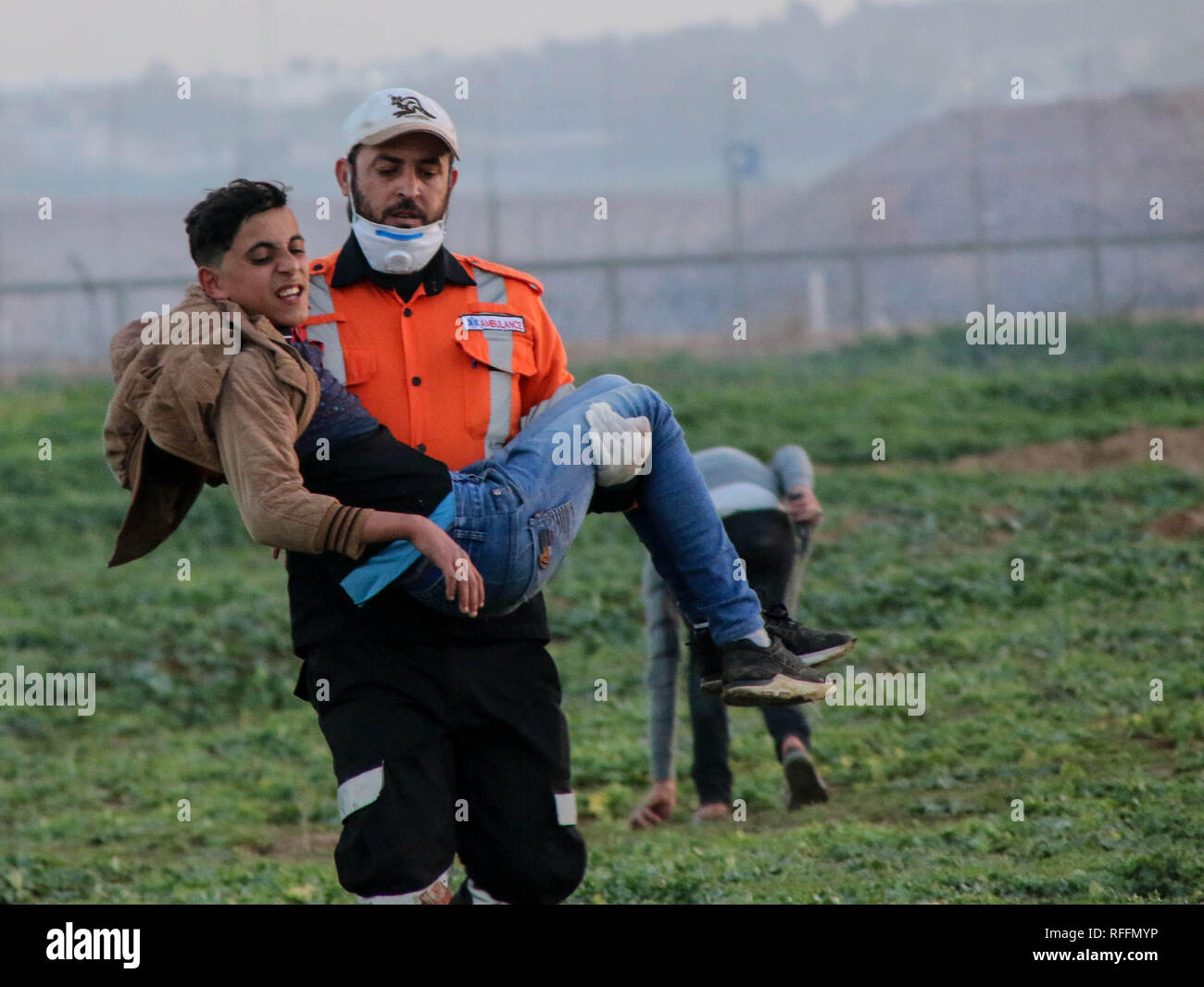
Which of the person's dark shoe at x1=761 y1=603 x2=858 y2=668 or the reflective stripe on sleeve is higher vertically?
the person's dark shoe at x1=761 y1=603 x2=858 y2=668

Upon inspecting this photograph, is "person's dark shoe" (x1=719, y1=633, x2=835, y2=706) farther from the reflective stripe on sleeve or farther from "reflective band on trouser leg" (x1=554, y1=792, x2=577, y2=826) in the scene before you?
the reflective stripe on sleeve

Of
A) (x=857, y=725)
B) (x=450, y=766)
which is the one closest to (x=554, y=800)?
(x=450, y=766)

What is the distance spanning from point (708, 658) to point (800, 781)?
2975 millimetres

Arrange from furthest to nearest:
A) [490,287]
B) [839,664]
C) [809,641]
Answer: [839,664] < [809,641] < [490,287]

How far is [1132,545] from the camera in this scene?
39.6ft

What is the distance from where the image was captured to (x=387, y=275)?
189 inches

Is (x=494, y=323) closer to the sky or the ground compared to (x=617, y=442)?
closer to the sky

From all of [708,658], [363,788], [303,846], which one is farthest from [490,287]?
[303,846]

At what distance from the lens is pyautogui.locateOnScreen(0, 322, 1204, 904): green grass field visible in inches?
265

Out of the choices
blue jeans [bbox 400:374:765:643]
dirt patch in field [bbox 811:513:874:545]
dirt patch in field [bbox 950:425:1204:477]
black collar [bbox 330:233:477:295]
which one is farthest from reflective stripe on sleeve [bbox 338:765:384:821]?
dirt patch in field [bbox 950:425:1204:477]

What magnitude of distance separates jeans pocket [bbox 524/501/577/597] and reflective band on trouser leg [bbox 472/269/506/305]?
0.68 meters

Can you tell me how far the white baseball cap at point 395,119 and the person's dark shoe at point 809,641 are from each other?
5.56 ft

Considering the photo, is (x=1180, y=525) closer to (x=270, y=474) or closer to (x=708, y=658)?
(x=708, y=658)
